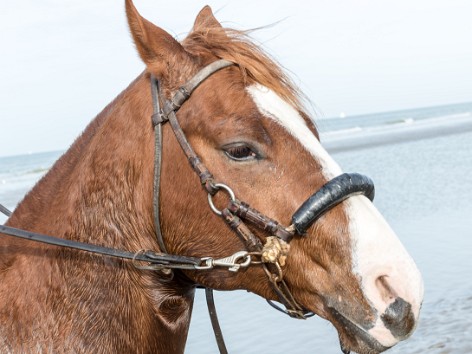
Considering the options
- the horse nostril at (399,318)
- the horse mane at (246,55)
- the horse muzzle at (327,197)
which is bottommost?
the horse nostril at (399,318)

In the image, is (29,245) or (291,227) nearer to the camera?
(291,227)

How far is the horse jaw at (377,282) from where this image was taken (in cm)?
229

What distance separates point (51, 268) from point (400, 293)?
5.08ft

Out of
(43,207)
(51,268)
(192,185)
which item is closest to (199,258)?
(192,185)

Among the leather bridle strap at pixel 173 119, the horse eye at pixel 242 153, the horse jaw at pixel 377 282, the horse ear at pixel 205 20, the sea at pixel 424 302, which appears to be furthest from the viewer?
the sea at pixel 424 302

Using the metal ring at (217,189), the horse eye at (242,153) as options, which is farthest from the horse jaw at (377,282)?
the metal ring at (217,189)

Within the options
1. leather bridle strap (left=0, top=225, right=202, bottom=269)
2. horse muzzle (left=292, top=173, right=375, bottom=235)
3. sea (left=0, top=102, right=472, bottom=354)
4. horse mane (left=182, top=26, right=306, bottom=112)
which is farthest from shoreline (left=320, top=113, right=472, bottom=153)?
horse muzzle (left=292, top=173, right=375, bottom=235)

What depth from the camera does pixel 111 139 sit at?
2850 millimetres

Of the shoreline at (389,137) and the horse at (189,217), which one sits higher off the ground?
the horse at (189,217)

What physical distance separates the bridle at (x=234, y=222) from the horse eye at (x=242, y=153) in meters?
0.13

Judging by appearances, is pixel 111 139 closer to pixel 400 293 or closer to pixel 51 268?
pixel 51 268

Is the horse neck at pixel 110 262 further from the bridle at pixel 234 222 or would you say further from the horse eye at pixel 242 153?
the horse eye at pixel 242 153

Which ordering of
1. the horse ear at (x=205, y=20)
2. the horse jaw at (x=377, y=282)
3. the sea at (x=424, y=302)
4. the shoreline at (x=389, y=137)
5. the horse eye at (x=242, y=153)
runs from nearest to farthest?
the horse jaw at (x=377, y=282) → the horse eye at (x=242, y=153) → the horse ear at (x=205, y=20) → the sea at (x=424, y=302) → the shoreline at (x=389, y=137)

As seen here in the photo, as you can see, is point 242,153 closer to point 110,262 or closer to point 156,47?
point 156,47
